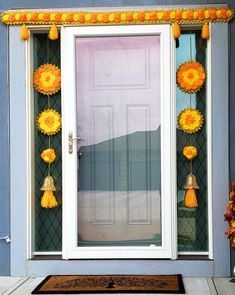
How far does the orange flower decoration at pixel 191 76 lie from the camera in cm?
456

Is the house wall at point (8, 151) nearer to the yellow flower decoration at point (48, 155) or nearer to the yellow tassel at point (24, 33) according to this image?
the yellow tassel at point (24, 33)

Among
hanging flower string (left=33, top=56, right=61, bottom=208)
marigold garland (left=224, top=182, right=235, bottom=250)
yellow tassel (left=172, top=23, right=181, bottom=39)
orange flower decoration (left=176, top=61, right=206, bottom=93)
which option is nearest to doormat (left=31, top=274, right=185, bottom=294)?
marigold garland (left=224, top=182, right=235, bottom=250)

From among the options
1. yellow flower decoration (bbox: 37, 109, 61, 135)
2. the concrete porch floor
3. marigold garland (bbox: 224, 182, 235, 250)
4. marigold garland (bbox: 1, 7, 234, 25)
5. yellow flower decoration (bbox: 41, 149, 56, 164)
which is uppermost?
marigold garland (bbox: 1, 7, 234, 25)

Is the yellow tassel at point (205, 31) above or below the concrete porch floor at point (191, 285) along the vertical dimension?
above

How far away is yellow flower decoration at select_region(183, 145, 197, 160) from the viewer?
14.9 feet

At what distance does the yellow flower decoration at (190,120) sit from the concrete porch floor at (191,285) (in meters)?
1.26

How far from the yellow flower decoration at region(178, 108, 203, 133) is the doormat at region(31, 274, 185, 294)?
125 cm

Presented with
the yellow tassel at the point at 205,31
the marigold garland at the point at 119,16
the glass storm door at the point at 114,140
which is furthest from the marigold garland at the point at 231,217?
the marigold garland at the point at 119,16

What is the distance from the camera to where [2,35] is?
4598 millimetres

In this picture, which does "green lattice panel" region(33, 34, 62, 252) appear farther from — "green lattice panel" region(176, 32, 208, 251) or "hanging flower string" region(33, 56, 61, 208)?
"green lattice panel" region(176, 32, 208, 251)

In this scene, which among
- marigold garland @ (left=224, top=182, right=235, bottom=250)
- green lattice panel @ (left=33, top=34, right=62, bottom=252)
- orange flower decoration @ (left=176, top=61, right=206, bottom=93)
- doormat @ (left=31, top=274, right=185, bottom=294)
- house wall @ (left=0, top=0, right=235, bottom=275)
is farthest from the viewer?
green lattice panel @ (left=33, top=34, right=62, bottom=252)

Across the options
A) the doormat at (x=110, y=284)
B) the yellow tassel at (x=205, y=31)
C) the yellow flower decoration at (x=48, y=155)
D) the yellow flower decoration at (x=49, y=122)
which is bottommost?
the doormat at (x=110, y=284)

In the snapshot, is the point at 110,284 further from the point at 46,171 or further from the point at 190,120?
the point at 190,120

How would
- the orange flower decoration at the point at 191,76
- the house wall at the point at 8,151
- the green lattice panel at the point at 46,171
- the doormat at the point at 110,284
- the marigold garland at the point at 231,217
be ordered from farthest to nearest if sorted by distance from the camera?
the green lattice panel at the point at 46,171 < the orange flower decoration at the point at 191,76 < the house wall at the point at 8,151 < the marigold garland at the point at 231,217 < the doormat at the point at 110,284
